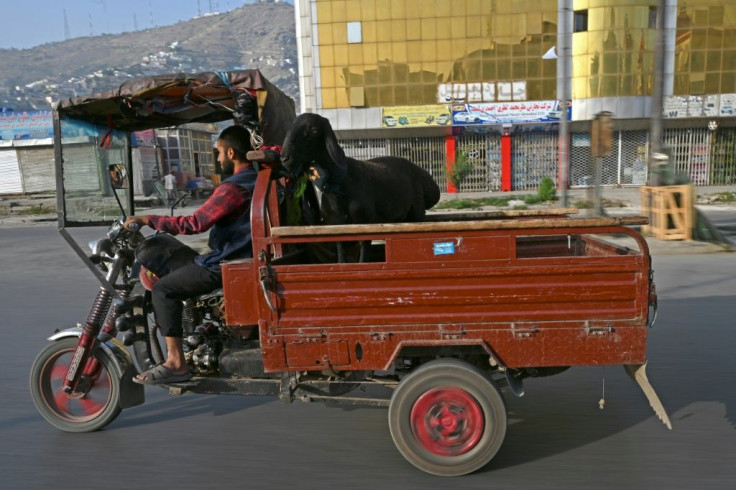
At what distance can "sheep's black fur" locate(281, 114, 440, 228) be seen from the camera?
3.30m

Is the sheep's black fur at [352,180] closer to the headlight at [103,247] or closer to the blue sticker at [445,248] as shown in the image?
the blue sticker at [445,248]

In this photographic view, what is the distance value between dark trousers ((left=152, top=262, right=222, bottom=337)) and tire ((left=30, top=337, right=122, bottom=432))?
536mm

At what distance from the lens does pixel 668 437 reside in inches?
135

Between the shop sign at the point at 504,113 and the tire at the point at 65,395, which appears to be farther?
the shop sign at the point at 504,113

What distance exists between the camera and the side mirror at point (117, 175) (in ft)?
13.4

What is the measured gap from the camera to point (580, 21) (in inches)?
996

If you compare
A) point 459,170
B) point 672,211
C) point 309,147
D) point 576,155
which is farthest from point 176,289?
point 576,155

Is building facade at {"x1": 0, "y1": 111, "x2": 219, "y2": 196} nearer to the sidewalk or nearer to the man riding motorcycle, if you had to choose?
the sidewalk

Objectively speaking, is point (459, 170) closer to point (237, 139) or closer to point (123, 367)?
point (237, 139)

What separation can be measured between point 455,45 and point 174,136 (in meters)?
17.4

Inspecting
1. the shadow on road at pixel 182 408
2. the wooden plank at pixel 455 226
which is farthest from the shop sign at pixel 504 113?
the wooden plank at pixel 455 226

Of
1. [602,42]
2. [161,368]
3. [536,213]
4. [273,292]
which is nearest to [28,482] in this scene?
[161,368]

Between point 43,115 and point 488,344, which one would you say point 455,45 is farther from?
point 488,344

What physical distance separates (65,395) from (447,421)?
7.72 feet
